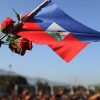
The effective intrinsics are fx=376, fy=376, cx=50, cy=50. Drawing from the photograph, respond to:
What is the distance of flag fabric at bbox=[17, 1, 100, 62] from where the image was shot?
610 centimetres

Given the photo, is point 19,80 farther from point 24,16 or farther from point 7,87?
point 24,16

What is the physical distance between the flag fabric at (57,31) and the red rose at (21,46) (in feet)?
0.30

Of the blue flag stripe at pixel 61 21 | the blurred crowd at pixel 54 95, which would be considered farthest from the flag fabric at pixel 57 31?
the blurred crowd at pixel 54 95

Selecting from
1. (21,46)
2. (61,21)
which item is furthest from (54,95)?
(21,46)

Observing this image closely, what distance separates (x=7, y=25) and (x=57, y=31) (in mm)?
924

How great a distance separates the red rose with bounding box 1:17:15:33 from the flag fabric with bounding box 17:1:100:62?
232 mm

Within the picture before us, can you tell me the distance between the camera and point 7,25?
6.05 meters

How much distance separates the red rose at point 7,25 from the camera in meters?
6.04

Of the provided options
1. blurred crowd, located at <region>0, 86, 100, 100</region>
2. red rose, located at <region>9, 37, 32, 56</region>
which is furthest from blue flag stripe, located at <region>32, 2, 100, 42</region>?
blurred crowd, located at <region>0, 86, 100, 100</region>

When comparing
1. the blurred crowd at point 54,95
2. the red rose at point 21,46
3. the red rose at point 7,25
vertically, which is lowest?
the blurred crowd at point 54,95

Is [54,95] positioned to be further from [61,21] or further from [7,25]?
[7,25]

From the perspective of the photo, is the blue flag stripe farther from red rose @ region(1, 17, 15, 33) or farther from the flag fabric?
red rose @ region(1, 17, 15, 33)

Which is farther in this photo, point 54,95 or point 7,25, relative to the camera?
point 54,95

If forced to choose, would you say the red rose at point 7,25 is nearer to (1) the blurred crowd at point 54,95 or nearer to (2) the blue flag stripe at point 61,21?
(2) the blue flag stripe at point 61,21
